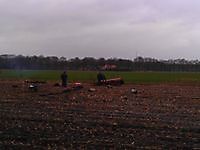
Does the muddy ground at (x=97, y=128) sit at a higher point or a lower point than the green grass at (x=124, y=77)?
higher

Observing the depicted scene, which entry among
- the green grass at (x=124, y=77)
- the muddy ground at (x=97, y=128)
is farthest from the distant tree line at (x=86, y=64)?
the muddy ground at (x=97, y=128)

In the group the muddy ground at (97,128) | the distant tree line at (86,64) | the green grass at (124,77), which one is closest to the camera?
the muddy ground at (97,128)

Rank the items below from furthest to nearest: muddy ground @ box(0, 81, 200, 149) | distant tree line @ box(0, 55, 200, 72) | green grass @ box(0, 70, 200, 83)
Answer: distant tree line @ box(0, 55, 200, 72)
green grass @ box(0, 70, 200, 83)
muddy ground @ box(0, 81, 200, 149)

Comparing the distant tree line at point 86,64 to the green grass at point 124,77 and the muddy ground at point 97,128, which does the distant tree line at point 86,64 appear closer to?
the green grass at point 124,77

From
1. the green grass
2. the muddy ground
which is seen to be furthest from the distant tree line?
the muddy ground

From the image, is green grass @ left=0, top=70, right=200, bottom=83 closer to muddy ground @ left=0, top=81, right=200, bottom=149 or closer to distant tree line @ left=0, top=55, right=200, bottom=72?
muddy ground @ left=0, top=81, right=200, bottom=149

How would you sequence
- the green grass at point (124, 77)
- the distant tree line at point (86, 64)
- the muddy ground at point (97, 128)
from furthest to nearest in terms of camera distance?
1. the distant tree line at point (86, 64)
2. the green grass at point (124, 77)
3. the muddy ground at point (97, 128)

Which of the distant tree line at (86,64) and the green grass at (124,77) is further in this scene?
the distant tree line at (86,64)

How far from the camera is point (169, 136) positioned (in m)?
13.6

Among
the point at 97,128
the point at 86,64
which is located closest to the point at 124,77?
the point at 97,128

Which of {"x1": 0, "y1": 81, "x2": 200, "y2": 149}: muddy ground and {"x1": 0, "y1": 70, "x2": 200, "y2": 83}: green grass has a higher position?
{"x1": 0, "y1": 81, "x2": 200, "y2": 149}: muddy ground

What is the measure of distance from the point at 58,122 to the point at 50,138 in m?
3.51

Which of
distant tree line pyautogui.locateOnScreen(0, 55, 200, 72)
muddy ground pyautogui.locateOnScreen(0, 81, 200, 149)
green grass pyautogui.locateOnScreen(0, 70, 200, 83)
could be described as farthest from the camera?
distant tree line pyautogui.locateOnScreen(0, 55, 200, 72)

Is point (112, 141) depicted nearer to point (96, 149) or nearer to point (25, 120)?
point (96, 149)
